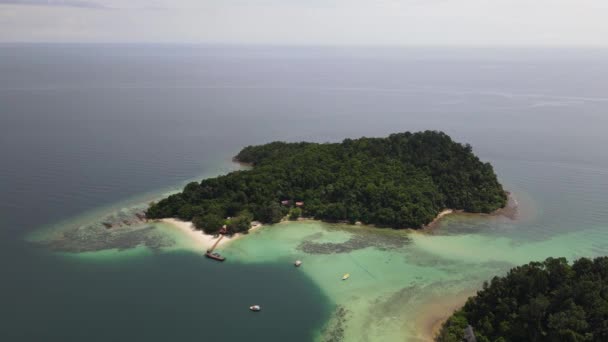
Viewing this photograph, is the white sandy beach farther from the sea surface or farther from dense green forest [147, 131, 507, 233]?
the sea surface

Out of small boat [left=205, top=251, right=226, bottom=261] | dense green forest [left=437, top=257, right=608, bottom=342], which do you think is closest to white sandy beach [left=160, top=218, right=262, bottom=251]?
small boat [left=205, top=251, right=226, bottom=261]

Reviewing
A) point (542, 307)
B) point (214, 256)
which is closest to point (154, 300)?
point (214, 256)

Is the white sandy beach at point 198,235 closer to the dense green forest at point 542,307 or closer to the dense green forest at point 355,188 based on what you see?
the dense green forest at point 355,188

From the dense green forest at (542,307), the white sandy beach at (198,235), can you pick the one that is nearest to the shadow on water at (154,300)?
the white sandy beach at (198,235)

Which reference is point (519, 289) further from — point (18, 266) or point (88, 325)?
point (18, 266)

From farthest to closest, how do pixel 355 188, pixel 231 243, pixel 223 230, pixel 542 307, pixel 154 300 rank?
1. pixel 355 188
2. pixel 223 230
3. pixel 231 243
4. pixel 154 300
5. pixel 542 307

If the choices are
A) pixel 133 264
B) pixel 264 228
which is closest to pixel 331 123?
pixel 264 228

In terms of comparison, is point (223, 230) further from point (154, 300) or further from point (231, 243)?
point (154, 300)
